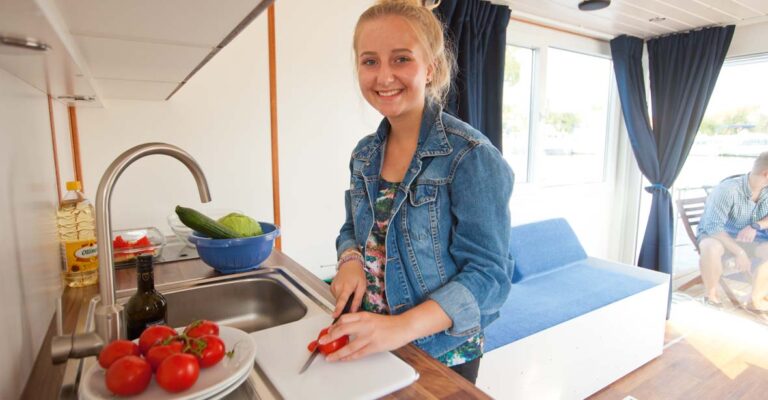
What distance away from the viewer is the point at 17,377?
0.63 meters

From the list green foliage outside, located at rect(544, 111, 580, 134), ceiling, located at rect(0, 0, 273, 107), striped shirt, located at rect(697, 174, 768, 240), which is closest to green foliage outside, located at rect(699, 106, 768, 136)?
striped shirt, located at rect(697, 174, 768, 240)

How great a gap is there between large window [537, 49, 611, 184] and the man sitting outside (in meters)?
0.82

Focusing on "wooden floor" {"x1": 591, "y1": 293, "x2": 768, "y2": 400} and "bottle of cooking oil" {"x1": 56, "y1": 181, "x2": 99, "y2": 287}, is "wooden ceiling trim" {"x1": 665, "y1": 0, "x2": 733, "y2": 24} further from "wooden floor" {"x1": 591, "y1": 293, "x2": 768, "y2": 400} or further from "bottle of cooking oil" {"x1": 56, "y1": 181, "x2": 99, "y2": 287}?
"bottle of cooking oil" {"x1": 56, "y1": 181, "x2": 99, "y2": 287}

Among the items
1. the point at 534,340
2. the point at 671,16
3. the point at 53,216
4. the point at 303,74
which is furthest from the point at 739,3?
the point at 53,216

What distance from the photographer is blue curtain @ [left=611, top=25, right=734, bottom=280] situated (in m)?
3.15

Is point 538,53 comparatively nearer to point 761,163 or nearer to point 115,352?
point 761,163

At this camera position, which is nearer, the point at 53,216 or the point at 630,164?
the point at 53,216

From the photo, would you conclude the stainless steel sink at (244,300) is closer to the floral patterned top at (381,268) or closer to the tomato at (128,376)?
the floral patterned top at (381,268)

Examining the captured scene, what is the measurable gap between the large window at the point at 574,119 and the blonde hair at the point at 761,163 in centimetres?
98

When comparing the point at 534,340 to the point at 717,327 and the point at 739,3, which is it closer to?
the point at 717,327

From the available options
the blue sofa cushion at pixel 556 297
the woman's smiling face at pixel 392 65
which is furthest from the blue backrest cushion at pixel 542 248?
the woman's smiling face at pixel 392 65

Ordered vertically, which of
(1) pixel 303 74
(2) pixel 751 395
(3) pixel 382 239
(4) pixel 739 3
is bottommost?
(2) pixel 751 395

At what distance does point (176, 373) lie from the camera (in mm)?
592

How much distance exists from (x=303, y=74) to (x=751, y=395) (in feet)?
8.85
